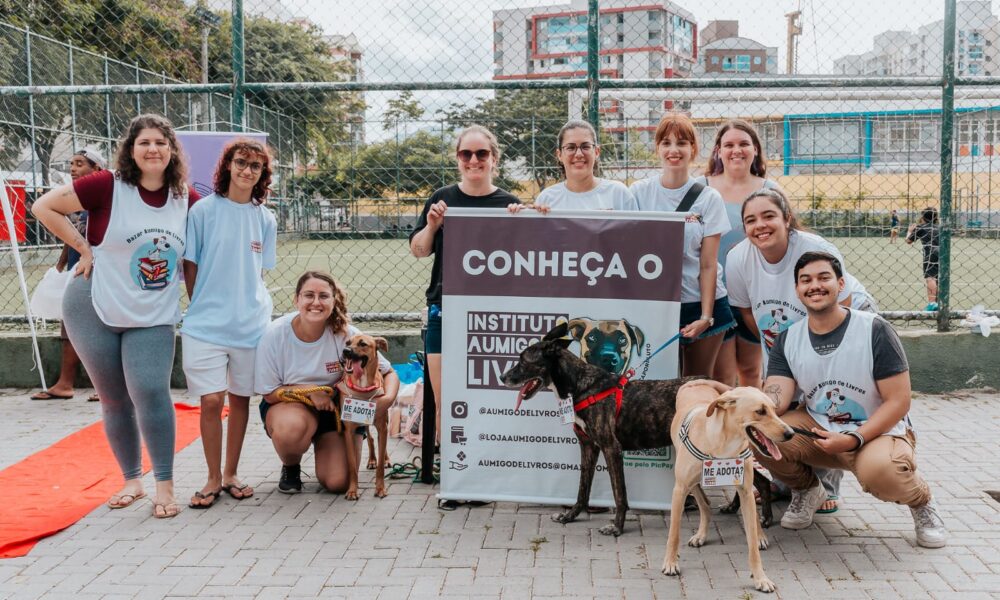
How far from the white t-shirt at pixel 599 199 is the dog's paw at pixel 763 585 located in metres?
2.07

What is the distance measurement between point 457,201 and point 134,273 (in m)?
1.73

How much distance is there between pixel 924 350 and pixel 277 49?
20.4 m

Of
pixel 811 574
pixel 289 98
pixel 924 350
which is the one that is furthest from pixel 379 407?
pixel 289 98

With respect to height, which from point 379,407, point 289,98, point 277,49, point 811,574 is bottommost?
point 811,574

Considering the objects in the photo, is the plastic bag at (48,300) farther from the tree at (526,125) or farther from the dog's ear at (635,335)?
the dog's ear at (635,335)

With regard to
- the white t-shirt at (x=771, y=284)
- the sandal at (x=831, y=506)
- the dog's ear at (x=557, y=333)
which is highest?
the white t-shirt at (x=771, y=284)

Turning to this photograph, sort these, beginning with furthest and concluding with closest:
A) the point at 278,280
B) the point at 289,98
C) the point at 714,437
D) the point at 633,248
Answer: the point at 278,280 → the point at 289,98 → the point at 633,248 → the point at 714,437

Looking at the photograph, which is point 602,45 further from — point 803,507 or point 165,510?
point 165,510

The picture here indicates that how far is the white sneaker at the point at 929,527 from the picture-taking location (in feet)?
13.5

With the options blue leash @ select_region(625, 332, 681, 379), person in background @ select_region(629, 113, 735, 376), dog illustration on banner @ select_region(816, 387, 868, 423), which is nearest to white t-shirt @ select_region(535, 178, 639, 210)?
person in background @ select_region(629, 113, 735, 376)

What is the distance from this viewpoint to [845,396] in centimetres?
421

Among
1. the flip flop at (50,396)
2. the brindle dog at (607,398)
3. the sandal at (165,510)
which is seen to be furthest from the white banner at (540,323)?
the flip flop at (50,396)

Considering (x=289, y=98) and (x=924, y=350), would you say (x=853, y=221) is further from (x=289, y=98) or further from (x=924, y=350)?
(x=289, y=98)

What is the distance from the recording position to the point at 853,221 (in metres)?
15.0
